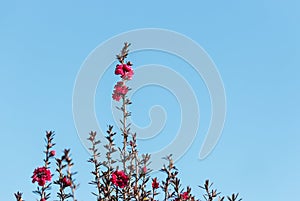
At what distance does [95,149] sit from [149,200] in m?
1.29

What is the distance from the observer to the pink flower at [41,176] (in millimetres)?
7498

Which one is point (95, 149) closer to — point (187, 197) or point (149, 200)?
point (149, 200)

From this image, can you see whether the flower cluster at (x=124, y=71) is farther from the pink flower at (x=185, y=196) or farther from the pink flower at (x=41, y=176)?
the pink flower at (x=185, y=196)

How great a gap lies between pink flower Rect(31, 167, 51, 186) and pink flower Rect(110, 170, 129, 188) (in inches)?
46.1

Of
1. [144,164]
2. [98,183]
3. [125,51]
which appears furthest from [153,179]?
[125,51]

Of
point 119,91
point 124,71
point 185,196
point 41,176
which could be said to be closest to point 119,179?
point 185,196

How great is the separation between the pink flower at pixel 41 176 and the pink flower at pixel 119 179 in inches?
46.1

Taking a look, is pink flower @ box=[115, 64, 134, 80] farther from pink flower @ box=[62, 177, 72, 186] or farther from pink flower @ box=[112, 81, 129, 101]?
pink flower @ box=[62, 177, 72, 186]

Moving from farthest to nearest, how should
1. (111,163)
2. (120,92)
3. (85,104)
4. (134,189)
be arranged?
1. (85,104)
2. (120,92)
3. (111,163)
4. (134,189)

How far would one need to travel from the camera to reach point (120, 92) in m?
8.13

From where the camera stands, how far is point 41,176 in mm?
7527

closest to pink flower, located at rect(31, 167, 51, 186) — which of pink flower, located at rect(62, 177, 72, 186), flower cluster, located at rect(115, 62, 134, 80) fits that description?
pink flower, located at rect(62, 177, 72, 186)

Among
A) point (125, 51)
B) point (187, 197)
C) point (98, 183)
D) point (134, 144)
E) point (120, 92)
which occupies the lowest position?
point (187, 197)

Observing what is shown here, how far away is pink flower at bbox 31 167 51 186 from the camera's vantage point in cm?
750
